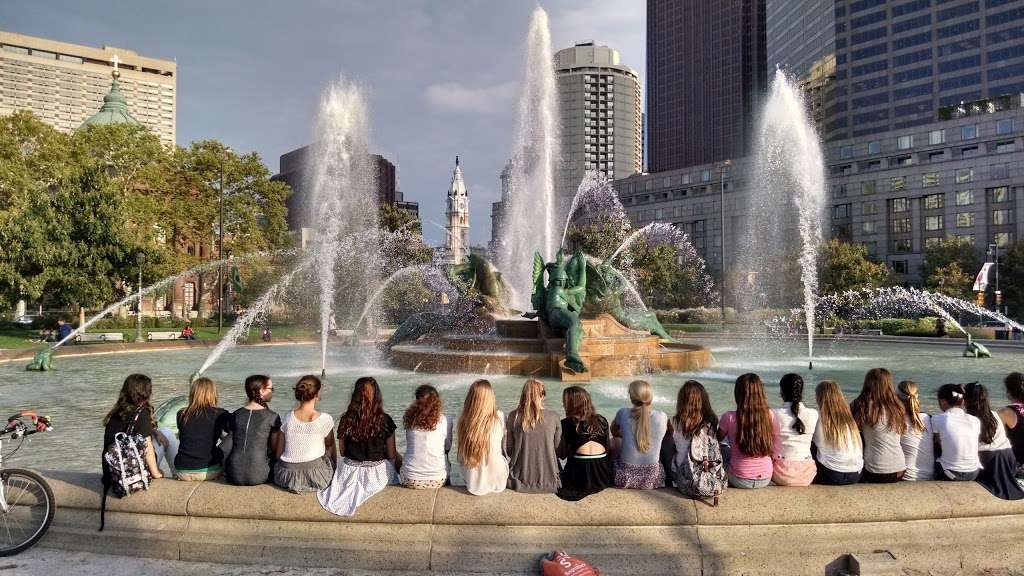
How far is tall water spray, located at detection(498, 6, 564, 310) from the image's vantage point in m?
31.7

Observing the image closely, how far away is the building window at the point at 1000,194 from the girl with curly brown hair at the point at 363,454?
9309cm

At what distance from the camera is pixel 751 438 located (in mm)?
5309

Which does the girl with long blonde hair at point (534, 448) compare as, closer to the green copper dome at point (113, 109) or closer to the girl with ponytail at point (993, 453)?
the girl with ponytail at point (993, 453)

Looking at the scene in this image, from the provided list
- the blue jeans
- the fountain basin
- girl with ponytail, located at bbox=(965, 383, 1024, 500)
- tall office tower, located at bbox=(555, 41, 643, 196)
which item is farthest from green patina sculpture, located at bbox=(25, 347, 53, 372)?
tall office tower, located at bbox=(555, 41, 643, 196)

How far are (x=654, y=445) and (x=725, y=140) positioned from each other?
555ft

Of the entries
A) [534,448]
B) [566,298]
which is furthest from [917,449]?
[566,298]

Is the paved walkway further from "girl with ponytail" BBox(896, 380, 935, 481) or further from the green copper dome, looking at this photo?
the green copper dome

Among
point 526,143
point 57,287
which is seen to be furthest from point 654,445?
point 57,287

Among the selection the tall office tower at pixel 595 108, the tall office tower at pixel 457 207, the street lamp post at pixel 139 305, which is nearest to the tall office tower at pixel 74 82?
the tall office tower at pixel 457 207

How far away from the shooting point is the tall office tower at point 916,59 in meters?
87.8

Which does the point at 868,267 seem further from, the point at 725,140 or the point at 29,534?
the point at 725,140

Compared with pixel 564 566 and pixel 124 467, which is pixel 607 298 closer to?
pixel 564 566

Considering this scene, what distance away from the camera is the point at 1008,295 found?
192ft

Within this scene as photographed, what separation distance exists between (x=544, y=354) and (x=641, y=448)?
41.6 feet
